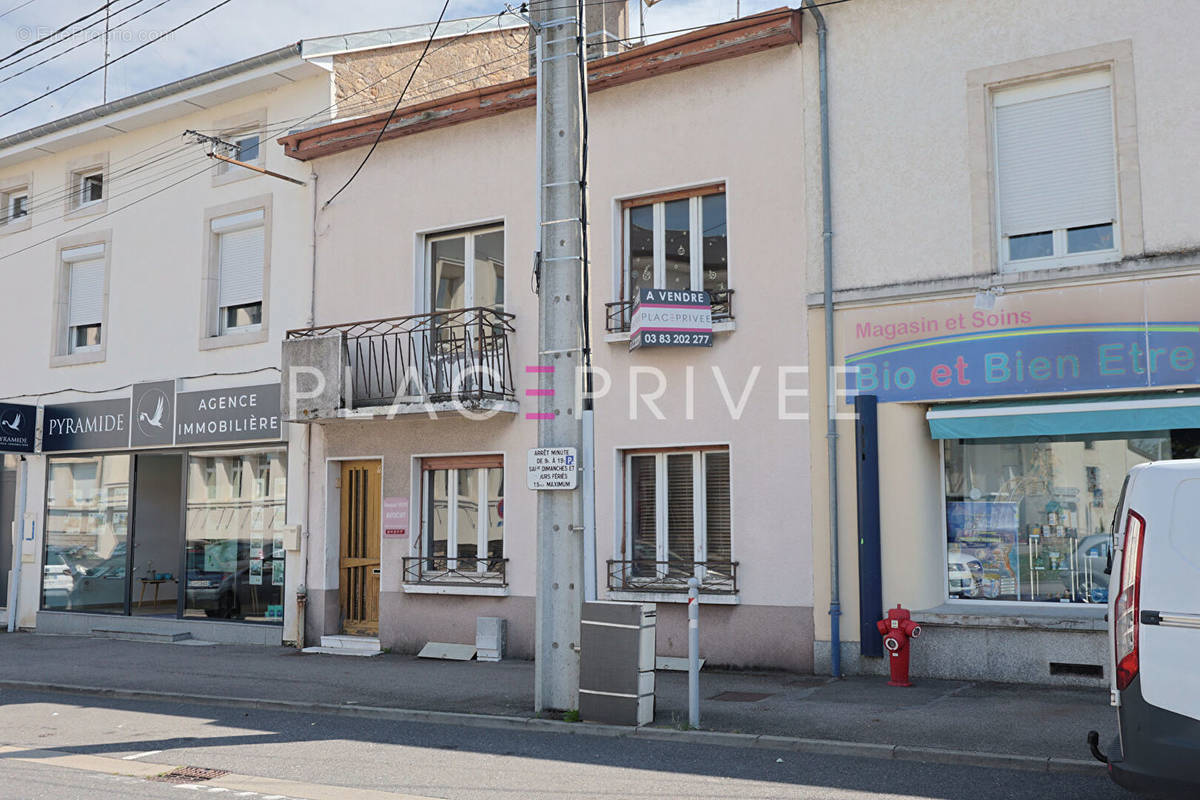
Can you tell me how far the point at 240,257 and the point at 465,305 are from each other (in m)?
4.01

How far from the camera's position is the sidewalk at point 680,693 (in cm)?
803

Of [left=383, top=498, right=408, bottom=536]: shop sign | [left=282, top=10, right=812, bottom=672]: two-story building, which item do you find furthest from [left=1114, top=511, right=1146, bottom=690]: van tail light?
[left=383, top=498, right=408, bottom=536]: shop sign

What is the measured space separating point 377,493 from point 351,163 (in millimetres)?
4402

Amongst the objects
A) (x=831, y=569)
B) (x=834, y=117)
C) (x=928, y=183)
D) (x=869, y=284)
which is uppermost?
(x=834, y=117)

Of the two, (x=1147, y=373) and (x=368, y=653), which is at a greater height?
(x=1147, y=373)

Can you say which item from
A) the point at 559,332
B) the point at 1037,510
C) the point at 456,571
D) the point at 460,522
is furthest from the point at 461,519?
the point at 1037,510

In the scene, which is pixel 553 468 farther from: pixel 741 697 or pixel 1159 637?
pixel 1159 637

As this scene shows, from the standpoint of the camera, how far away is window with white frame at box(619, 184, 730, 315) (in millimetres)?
12250

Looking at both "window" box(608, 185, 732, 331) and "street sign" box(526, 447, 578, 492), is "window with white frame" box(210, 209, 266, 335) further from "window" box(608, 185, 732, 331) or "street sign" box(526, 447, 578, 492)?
"street sign" box(526, 447, 578, 492)

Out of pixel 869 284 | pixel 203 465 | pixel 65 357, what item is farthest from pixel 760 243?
pixel 65 357

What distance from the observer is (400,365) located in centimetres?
1377

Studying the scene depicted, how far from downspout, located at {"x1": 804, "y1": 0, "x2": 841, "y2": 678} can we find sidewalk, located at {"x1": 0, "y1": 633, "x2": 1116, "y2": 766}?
538 mm

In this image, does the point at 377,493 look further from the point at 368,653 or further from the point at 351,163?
the point at 351,163

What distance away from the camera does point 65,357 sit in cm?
1756
